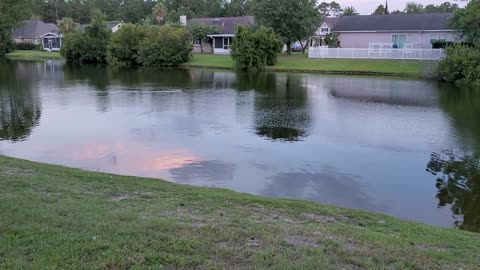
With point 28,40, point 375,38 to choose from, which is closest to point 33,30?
point 28,40

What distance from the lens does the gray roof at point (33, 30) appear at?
8968cm

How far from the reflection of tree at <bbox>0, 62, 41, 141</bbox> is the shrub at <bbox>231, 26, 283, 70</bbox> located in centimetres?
2084

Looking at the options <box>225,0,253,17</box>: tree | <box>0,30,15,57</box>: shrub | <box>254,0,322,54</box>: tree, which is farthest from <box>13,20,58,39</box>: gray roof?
<box>254,0,322,54</box>: tree

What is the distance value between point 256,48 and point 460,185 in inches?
1449

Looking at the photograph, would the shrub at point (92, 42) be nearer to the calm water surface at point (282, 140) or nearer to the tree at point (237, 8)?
the tree at point (237, 8)

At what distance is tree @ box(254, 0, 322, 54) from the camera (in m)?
51.5

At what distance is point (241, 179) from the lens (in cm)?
1160

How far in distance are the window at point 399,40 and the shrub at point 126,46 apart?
28.8m

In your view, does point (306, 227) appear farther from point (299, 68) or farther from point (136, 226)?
point (299, 68)

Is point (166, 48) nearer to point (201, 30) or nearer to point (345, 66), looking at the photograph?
point (201, 30)

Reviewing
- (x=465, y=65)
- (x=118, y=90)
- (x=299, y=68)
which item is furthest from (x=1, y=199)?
(x=299, y=68)

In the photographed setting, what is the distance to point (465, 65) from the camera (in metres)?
33.8

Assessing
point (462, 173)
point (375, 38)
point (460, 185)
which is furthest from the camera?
point (375, 38)

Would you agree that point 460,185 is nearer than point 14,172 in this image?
No
